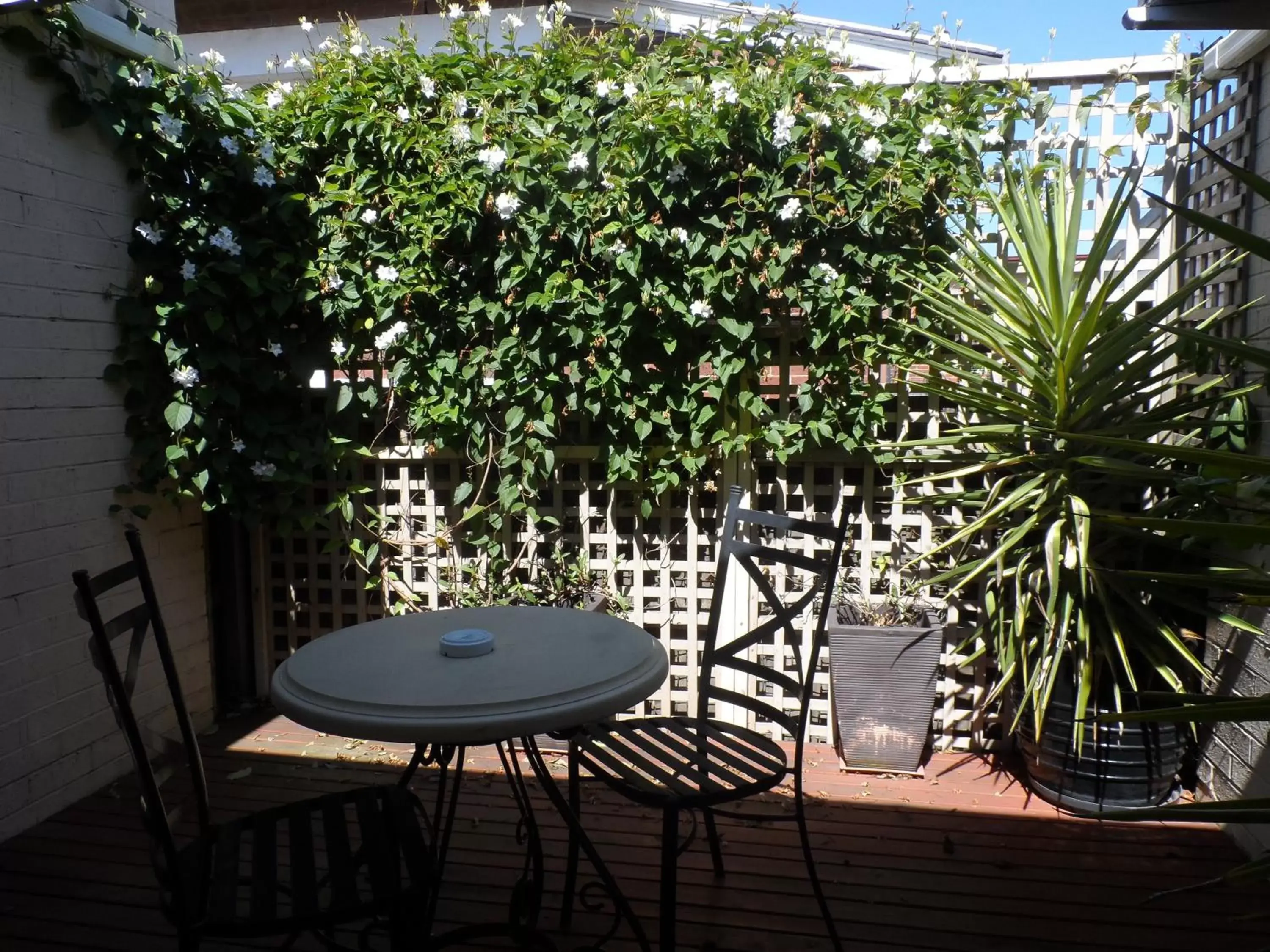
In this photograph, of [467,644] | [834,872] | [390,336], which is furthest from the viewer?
[390,336]

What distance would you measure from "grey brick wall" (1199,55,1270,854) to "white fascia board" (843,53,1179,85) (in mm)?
346

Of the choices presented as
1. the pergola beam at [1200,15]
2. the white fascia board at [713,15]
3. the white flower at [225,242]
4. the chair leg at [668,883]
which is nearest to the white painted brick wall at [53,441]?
the white flower at [225,242]

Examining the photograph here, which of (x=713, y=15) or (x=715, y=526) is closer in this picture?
(x=715, y=526)

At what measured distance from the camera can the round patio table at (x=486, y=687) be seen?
65.4 inches

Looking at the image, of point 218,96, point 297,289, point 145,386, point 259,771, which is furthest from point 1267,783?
point 218,96

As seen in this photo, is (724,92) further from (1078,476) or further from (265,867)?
(265,867)

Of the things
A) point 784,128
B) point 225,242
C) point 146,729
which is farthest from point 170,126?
point 146,729

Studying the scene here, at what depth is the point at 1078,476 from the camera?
9.26 feet

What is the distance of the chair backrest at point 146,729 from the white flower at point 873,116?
2.46 metres

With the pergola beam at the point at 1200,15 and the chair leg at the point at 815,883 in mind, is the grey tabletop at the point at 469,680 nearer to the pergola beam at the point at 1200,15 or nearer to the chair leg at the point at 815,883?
the chair leg at the point at 815,883

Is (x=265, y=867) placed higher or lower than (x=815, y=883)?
higher

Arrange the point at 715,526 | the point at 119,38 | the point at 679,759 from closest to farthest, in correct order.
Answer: the point at 679,759, the point at 119,38, the point at 715,526

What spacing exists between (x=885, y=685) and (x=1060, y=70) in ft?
6.98

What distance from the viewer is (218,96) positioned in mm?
3326
